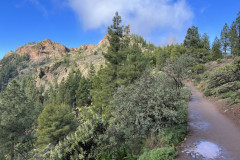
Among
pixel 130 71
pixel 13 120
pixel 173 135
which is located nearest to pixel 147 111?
pixel 173 135

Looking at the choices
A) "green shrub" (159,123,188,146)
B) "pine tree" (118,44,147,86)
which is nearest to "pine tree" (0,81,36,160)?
"pine tree" (118,44,147,86)

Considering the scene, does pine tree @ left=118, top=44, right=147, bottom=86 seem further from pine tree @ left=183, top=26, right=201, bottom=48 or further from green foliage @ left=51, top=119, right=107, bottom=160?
pine tree @ left=183, top=26, right=201, bottom=48

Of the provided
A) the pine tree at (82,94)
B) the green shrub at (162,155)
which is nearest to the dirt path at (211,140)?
the green shrub at (162,155)

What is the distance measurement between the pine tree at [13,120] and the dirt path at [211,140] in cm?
1958

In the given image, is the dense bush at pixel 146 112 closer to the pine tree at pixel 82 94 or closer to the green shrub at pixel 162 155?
the green shrub at pixel 162 155

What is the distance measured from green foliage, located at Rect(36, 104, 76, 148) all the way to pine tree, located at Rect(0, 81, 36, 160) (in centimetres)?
522

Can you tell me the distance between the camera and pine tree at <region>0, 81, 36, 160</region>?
17.0 m

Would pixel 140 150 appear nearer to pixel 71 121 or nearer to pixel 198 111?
pixel 198 111

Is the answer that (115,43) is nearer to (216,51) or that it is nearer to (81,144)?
(81,144)

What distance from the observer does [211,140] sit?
7.49 m

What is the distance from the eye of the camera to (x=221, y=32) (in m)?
40.9

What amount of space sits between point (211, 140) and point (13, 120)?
21.0m

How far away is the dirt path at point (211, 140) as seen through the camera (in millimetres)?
6190

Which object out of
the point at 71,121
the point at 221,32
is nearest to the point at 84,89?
the point at 71,121
